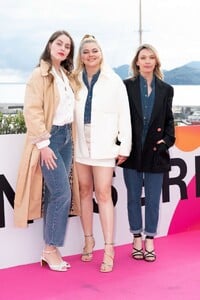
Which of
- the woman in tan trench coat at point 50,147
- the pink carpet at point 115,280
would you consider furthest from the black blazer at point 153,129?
the pink carpet at point 115,280

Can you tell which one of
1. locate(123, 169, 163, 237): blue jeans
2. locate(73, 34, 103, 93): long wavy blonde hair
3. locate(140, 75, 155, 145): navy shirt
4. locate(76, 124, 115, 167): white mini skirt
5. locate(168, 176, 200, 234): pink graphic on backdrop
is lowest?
locate(168, 176, 200, 234): pink graphic on backdrop

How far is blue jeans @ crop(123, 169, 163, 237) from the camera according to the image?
2762 millimetres

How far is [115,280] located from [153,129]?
87cm

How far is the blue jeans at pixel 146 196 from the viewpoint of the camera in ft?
9.06

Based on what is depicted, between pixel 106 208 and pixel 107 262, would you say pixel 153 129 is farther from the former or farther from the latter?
pixel 107 262

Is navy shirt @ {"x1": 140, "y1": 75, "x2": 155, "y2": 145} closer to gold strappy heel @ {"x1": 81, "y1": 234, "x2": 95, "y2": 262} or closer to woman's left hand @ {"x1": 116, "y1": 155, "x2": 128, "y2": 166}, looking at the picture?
woman's left hand @ {"x1": 116, "y1": 155, "x2": 128, "y2": 166}

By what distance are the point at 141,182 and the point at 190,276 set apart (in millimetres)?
607

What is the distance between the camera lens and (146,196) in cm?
280

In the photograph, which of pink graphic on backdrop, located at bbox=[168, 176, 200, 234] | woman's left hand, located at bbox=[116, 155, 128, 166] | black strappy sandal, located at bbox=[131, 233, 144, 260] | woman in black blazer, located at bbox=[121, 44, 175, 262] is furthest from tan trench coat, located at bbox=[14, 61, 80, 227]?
pink graphic on backdrop, located at bbox=[168, 176, 200, 234]

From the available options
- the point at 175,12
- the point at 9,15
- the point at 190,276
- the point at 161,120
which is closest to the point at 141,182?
the point at 161,120

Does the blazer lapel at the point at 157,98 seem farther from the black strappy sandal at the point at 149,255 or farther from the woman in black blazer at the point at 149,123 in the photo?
the black strappy sandal at the point at 149,255

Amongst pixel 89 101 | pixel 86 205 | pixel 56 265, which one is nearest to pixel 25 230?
pixel 56 265

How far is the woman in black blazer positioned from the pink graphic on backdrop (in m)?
0.66

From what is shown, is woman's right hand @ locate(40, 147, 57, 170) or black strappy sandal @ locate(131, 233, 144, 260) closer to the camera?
woman's right hand @ locate(40, 147, 57, 170)
